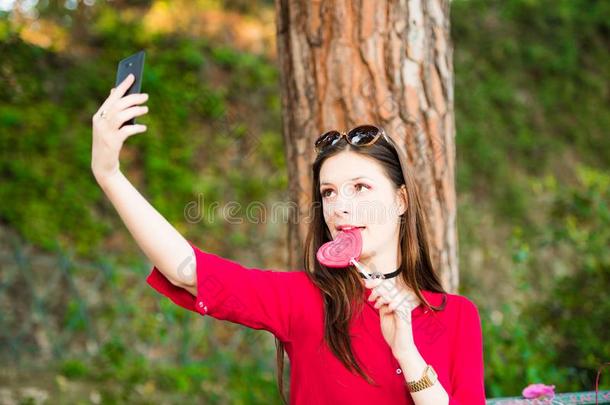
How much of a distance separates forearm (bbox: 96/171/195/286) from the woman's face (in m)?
0.46

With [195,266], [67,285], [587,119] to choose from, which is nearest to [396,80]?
[195,266]

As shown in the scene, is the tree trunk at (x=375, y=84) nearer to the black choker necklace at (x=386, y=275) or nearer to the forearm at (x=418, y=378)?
the black choker necklace at (x=386, y=275)

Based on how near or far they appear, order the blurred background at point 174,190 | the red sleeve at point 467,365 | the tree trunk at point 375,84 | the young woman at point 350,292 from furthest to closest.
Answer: the blurred background at point 174,190 < the tree trunk at point 375,84 < the red sleeve at point 467,365 < the young woman at point 350,292

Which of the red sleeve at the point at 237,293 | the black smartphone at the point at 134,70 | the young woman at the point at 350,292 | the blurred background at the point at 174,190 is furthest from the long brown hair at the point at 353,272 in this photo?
the blurred background at the point at 174,190

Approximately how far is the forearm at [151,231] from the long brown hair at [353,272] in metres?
0.43

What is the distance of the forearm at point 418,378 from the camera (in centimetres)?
183

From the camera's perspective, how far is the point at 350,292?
2.05 m

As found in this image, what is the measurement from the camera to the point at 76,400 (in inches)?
201

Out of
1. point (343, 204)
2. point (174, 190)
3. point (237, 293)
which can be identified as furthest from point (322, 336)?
point (174, 190)

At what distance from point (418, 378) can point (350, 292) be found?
34 centimetres

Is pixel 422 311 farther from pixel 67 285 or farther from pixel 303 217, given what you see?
pixel 67 285

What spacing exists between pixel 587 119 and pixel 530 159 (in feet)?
3.43

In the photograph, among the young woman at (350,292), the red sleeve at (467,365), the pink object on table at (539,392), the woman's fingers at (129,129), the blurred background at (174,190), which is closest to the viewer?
the woman's fingers at (129,129)

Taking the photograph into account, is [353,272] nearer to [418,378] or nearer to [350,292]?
[350,292]
